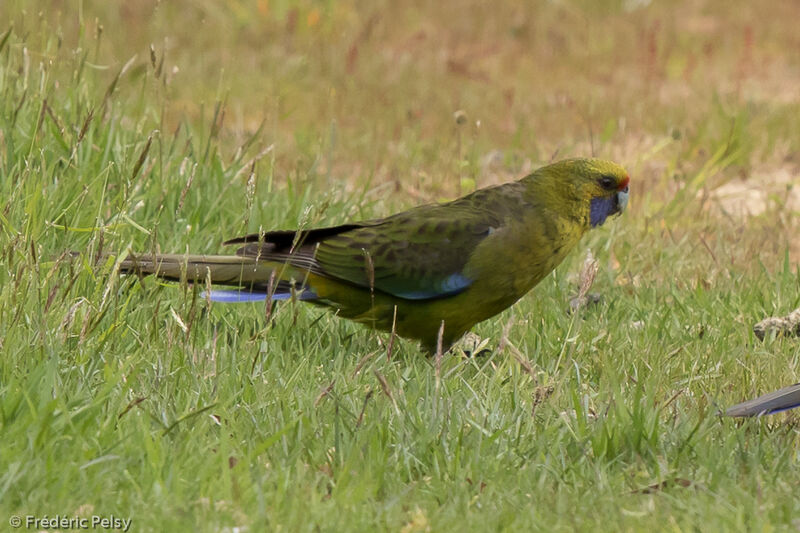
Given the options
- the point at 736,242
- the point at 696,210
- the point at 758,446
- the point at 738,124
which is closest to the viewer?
the point at 758,446

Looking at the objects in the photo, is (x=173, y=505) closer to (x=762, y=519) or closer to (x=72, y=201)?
(x=762, y=519)

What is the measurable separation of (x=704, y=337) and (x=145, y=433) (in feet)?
7.84

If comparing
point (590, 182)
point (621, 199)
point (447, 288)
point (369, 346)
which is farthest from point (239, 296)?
point (621, 199)

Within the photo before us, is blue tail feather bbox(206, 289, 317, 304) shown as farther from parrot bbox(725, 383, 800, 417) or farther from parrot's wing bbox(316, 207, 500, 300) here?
parrot bbox(725, 383, 800, 417)

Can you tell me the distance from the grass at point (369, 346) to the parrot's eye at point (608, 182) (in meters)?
0.52

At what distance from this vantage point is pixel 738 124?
7820 mm

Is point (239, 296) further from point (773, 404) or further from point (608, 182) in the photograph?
point (773, 404)

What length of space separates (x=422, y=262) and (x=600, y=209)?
0.85 m

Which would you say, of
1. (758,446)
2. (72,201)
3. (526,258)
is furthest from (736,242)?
(72,201)

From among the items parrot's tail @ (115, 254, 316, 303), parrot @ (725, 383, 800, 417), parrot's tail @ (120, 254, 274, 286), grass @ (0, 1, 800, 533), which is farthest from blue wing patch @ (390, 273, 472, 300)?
parrot @ (725, 383, 800, 417)

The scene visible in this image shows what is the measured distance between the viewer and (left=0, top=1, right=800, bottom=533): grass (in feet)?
9.54

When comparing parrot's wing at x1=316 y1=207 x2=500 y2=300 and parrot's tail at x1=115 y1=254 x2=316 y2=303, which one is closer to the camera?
parrot's tail at x1=115 y1=254 x2=316 y2=303

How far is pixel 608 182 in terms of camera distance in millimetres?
4805

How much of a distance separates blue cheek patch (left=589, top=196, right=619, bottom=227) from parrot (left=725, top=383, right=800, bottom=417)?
4.85 ft
